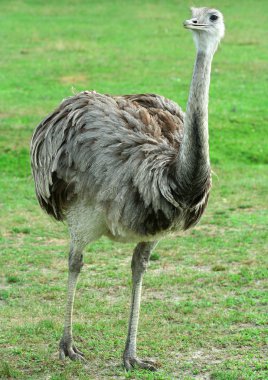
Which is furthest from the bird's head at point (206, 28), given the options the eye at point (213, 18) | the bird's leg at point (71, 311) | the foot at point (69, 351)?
the foot at point (69, 351)

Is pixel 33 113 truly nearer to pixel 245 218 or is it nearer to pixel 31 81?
pixel 31 81

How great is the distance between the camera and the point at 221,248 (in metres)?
8.56

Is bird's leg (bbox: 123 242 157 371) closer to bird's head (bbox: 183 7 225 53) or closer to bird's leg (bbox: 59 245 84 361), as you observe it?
bird's leg (bbox: 59 245 84 361)

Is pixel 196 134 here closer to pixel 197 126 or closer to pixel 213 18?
pixel 197 126

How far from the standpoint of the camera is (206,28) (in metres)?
4.91

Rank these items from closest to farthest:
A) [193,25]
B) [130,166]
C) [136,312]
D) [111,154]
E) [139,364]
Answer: [193,25]
[130,166]
[111,154]
[139,364]
[136,312]

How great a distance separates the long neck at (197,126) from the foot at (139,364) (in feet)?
4.51

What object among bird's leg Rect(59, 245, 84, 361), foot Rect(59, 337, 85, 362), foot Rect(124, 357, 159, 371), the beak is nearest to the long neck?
the beak

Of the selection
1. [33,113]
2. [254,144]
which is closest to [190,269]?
[254,144]

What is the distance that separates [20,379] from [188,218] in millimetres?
1460

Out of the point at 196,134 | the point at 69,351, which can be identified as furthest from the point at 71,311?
the point at 196,134

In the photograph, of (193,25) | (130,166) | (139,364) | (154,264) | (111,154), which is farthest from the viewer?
(154,264)

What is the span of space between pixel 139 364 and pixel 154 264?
2.39 metres

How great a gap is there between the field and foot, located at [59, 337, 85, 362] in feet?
0.20
